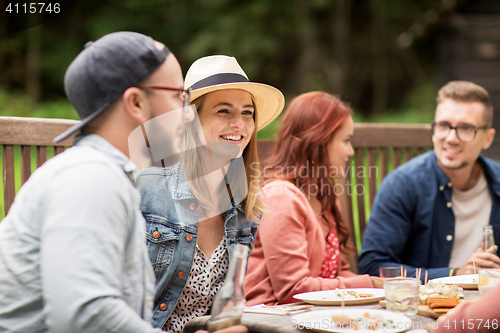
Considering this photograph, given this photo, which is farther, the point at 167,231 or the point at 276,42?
the point at 276,42

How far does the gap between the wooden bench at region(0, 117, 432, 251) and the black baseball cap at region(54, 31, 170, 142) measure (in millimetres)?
1167

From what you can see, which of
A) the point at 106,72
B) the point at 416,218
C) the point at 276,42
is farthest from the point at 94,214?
the point at 276,42

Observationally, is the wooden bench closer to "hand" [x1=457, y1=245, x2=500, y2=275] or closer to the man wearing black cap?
"hand" [x1=457, y1=245, x2=500, y2=275]

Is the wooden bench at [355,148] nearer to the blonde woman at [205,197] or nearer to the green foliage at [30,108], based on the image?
the blonde woman at [205,197]

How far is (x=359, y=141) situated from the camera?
11.3 ft

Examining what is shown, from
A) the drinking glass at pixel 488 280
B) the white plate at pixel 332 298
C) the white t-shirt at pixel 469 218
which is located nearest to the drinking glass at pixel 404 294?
the white plate at pixel 332 298

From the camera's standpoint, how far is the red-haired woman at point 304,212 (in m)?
2.24

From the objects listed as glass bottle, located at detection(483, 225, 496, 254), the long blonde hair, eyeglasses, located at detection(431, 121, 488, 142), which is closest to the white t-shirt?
eyeglasses, located at detection(431, 121, 488, 142)

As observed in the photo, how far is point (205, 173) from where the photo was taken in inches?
85.7

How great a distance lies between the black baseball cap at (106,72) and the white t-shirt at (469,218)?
251 centimetres

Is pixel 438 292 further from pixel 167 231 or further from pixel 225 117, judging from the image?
pixel 225 117

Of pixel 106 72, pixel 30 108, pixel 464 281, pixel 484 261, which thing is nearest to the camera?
pixel 106 72

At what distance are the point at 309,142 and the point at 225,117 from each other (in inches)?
23.8

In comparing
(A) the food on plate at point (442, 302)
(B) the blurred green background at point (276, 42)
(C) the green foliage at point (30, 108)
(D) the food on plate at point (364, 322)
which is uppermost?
(B) the blurred green background at point (276, 42)
